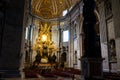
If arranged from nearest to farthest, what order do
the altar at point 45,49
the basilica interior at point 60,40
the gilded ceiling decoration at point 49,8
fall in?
the basilica interior at point 60,40 → the altar at point 45,49 → the gilded ceiling decoration at point 49,8

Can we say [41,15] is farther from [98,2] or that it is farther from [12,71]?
[12,71]

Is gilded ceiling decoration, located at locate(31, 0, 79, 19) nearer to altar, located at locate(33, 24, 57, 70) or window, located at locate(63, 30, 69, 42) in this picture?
altar, located at locate(33, 24, 57, 70)

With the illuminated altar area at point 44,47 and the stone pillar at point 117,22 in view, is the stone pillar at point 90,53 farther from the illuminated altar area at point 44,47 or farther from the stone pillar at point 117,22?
the illuminated altar area at point 44,47

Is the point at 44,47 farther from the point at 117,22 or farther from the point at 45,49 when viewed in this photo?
the point at 117,22

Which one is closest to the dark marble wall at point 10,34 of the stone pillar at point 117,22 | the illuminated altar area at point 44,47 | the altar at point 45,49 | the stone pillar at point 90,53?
the stone pillar at point 90,53

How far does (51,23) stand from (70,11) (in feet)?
18.3

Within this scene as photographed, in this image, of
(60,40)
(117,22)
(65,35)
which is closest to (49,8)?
(65,35)

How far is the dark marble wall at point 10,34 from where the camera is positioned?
24.2 ft

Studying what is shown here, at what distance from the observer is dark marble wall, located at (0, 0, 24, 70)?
7375 millimetres

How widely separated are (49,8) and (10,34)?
2000 centimetres

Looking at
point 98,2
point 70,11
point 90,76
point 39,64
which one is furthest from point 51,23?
point 90,76

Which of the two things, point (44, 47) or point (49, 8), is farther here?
point (49, 8)

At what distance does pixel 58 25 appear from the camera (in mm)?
25734

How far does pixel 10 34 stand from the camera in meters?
7.66
